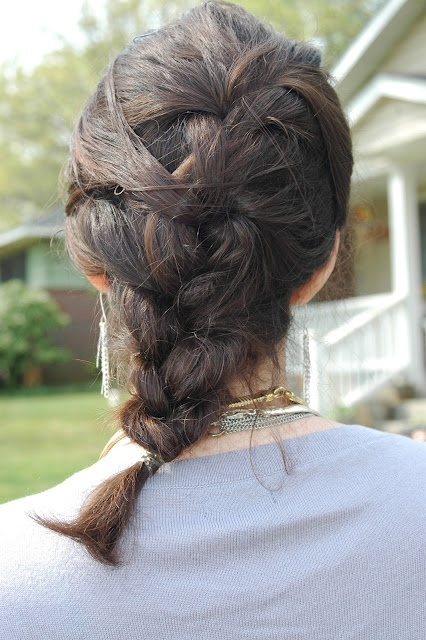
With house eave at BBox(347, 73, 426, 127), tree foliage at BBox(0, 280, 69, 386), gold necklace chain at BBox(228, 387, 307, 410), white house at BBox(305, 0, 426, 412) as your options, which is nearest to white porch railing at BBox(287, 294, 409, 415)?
white house at BBox(305, 0, 426, 412)

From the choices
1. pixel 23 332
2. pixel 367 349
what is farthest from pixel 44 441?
pixel 23 332

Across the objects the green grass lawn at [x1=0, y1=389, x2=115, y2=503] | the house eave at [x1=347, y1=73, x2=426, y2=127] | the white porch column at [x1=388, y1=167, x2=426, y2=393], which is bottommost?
the green grass lawn at [x1=0, y1=389, x2=115, y2=503]

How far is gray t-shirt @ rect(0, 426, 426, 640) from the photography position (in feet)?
3.04

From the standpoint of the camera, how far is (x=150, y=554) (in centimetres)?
94

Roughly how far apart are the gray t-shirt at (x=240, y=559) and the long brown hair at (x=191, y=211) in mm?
48

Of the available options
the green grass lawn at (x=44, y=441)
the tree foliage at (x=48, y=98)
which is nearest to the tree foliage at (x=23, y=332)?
the green grass lawn at (x=44, y=441)

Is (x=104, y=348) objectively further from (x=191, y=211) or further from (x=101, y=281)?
(x=191, y=211)

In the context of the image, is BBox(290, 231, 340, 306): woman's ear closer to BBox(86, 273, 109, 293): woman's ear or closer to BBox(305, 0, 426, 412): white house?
BBox(86, 273, 109, 293): woman's ear

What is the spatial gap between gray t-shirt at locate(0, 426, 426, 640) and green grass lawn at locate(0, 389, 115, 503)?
338 cm

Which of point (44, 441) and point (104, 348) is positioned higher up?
point (104, 348)

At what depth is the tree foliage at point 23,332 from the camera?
17.2 metres

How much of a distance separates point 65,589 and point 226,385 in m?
0.35

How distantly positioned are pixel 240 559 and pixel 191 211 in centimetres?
46

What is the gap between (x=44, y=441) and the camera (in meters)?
8.84
